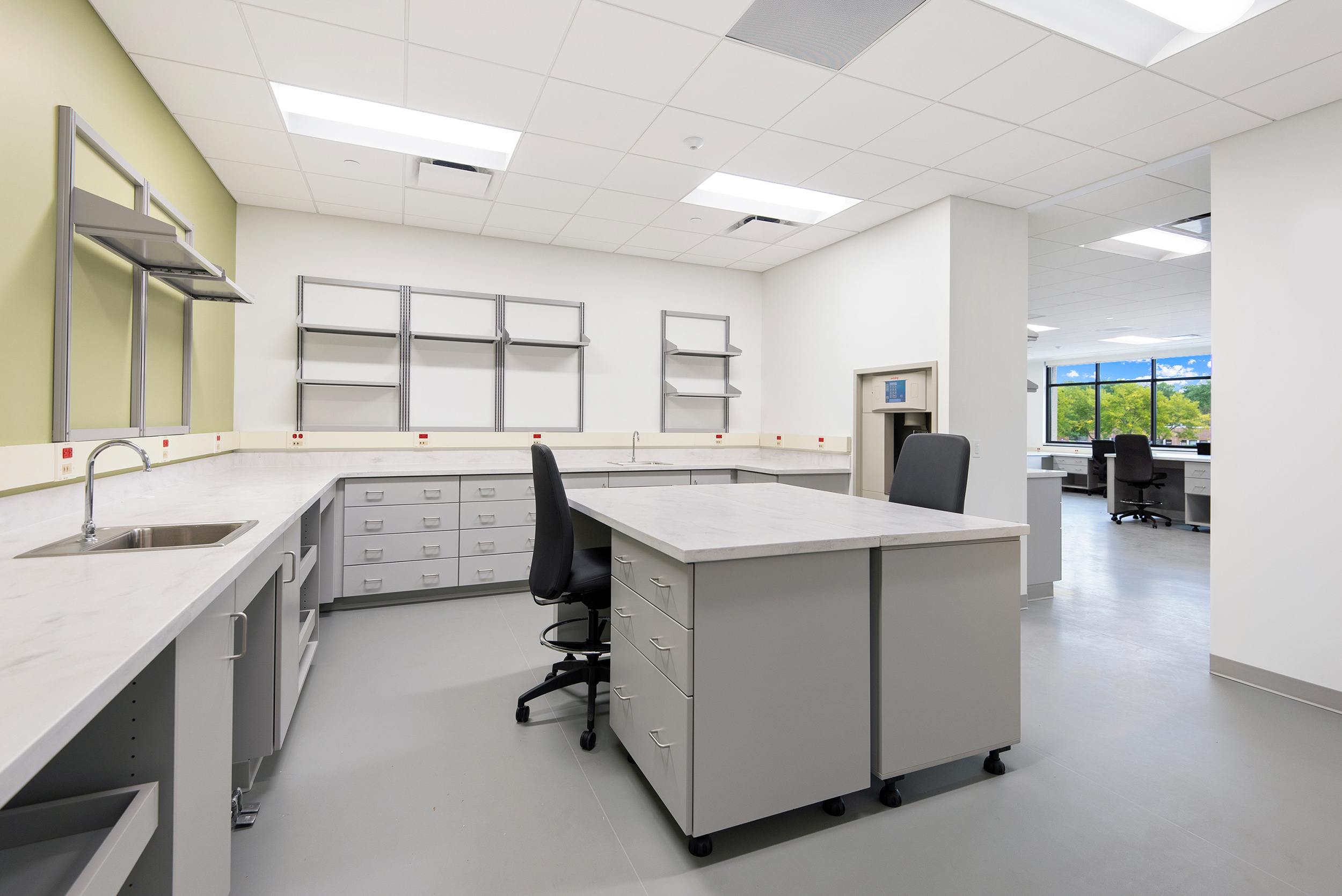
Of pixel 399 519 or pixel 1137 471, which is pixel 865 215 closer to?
pixel 399 519

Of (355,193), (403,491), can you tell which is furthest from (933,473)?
(355,193)

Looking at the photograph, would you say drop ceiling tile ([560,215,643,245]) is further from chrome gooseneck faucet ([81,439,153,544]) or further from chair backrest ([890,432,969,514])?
chrome gooseneck faucet ([81,439,153,544])

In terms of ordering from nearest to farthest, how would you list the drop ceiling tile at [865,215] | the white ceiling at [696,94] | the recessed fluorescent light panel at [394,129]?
1. the white ceiling at [696,94]
2. the recessed fluorescent light panel at [394,129]
3. the drop ceiling tile at [865,215]

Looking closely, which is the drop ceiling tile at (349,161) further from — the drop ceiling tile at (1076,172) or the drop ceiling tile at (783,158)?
the drop ceiling tile at (1076,172)

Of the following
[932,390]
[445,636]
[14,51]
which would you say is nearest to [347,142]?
[14,51]

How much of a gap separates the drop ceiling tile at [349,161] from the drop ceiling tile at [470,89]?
0.61 metres

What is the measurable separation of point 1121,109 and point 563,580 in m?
3.38

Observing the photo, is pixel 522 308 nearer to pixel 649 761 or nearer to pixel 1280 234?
pixel 649 761

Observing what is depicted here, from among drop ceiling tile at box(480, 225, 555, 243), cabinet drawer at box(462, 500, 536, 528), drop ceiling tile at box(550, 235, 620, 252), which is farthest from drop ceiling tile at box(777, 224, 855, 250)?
cabinet drawer at box(462, 500, 536, 528)

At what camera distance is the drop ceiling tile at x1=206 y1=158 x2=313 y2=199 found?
367 centimetres

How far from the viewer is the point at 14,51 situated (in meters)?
1.84

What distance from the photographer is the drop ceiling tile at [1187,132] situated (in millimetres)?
2891

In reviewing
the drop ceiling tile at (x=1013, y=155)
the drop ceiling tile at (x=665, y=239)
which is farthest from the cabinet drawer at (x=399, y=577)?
the drop ceiling tile at (x=1013, y=155)

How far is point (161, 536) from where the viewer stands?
1.91 meters
